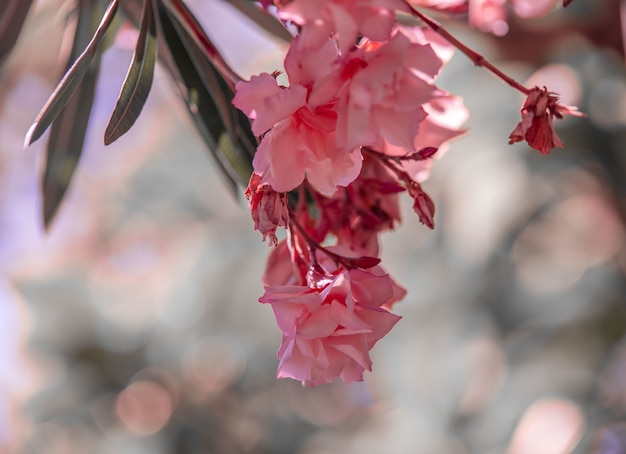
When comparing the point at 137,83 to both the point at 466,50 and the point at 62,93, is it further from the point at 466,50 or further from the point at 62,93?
the point at 466,50

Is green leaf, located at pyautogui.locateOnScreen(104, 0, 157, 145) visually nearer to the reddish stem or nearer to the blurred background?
the reddish stem

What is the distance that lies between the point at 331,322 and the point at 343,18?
0.17m

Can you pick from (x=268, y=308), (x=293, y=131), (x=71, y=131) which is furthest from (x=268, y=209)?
(x=268, y=308)

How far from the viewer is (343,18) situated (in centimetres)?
36

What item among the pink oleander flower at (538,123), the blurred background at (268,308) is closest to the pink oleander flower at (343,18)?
the pink oleander flower at (538,123)

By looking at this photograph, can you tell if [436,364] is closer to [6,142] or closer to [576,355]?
[576,355]

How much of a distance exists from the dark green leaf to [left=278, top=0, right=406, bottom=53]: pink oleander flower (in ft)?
1.32

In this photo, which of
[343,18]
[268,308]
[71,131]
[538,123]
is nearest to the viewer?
[343,18]

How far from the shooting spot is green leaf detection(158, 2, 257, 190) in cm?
57

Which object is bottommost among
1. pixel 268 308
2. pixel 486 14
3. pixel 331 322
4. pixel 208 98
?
pixel 268 308

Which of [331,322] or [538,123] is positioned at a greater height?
[538,123]

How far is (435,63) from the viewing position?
15.2 inches

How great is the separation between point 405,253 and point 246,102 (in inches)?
85.8

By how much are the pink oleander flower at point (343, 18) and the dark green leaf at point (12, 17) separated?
0.40 m
